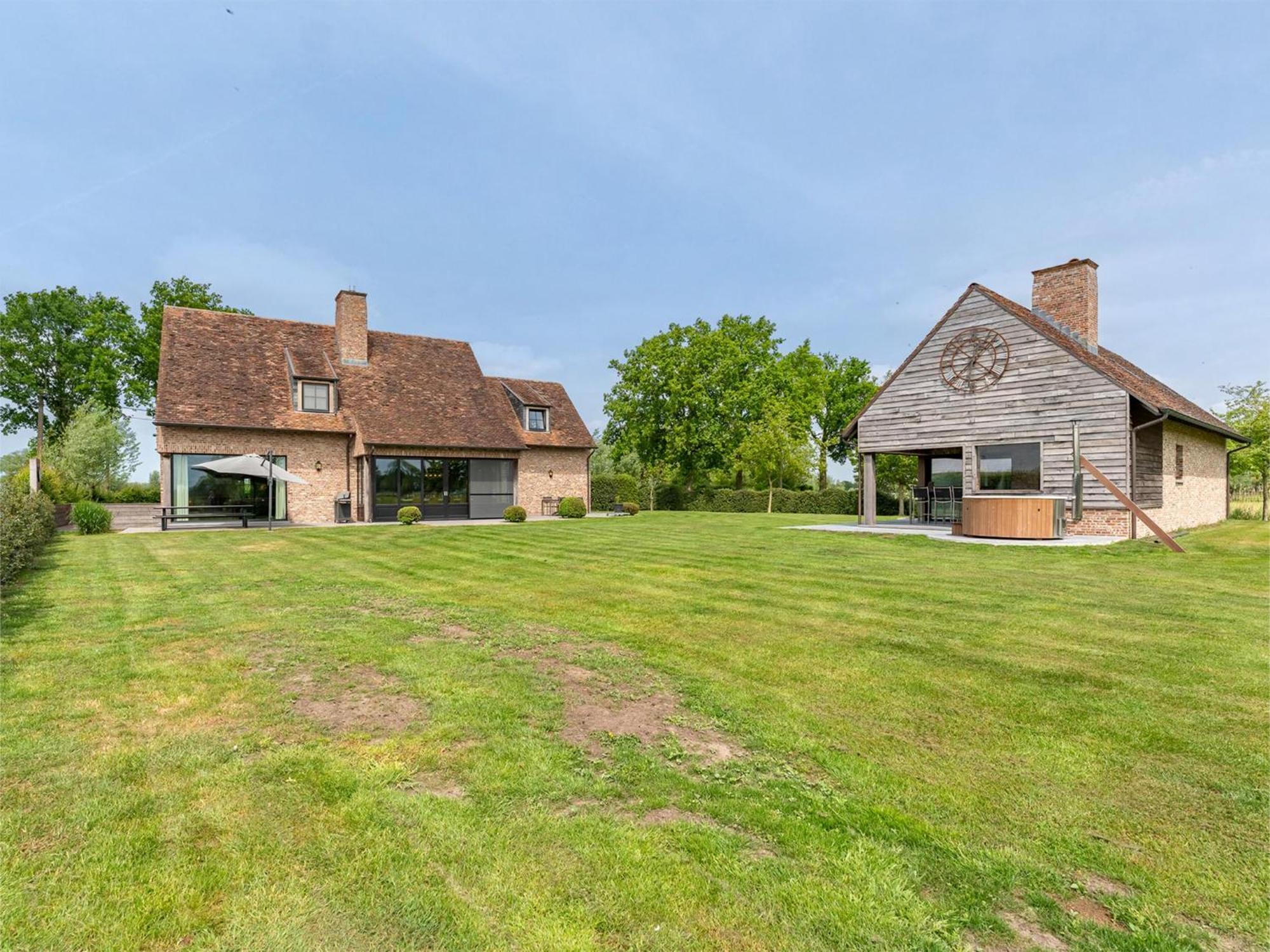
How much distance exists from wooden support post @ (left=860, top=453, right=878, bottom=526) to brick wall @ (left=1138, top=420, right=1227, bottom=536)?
20.8 feet

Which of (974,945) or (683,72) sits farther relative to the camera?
Result: (683,72)

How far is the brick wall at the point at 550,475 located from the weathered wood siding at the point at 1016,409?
1381 cm

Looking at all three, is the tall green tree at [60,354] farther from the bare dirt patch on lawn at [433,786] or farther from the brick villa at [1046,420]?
the bare dirt patch on lawn at [433,786]

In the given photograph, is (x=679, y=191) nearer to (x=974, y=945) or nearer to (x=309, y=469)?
(x=309, y=469)

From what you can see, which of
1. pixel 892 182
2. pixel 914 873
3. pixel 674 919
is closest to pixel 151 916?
pixel 674 919

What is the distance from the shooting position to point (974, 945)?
73.2 inches

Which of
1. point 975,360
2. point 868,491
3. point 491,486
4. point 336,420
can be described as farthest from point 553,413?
point 975,360

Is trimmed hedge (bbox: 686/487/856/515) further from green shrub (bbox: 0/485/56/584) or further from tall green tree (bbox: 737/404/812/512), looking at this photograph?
green shrub (bbox: 0/485/56/584)

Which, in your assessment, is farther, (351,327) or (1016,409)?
(351,327)

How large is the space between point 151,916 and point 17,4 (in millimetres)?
11223

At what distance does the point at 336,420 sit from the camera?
22391 millimetres

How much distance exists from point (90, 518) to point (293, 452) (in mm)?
5912

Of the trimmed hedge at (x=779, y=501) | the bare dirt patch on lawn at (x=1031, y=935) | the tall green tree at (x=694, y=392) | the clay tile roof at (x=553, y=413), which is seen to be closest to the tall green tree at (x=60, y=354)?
the clay tile roof at (x=553, y=413)

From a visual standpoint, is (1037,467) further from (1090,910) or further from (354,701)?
(354,701)
